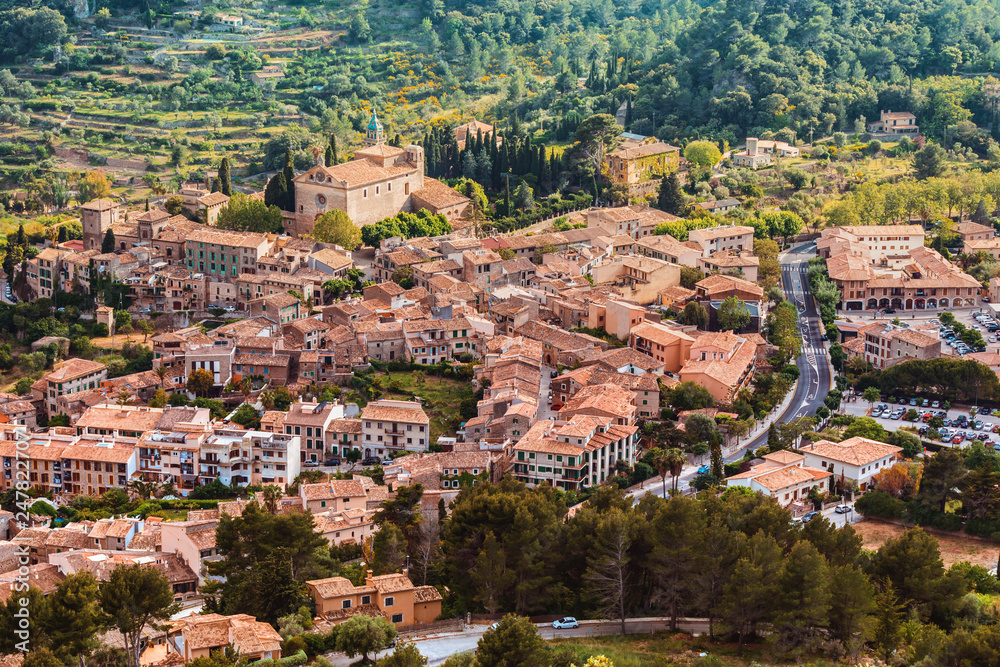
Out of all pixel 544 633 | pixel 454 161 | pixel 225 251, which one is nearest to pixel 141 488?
pixel 225 251

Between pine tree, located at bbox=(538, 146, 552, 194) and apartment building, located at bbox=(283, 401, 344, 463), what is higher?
pine tree, located at bbox=(538, 146, 552, 194)

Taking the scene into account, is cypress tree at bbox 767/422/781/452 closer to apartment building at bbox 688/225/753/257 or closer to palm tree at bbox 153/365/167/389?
apartment building at bbox 688/225/753/257

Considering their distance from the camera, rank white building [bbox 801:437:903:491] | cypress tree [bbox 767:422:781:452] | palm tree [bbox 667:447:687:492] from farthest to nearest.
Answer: cypress tree [bbox 767:422:781:452]
white building [bbox 801:437:903:491]
palm tree [bbox 667:447:687:492]

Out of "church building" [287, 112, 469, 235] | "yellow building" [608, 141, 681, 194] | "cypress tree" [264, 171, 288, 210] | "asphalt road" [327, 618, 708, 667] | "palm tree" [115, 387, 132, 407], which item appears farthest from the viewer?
"yellow building" [608, 141, 681, 194]

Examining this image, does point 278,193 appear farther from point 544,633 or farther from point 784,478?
point 544,633

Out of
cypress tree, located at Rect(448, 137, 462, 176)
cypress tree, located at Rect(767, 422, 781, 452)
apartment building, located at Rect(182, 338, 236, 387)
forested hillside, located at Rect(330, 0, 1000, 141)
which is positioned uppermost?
forested hillside, located at Rect(330, 0, 1000, 141)

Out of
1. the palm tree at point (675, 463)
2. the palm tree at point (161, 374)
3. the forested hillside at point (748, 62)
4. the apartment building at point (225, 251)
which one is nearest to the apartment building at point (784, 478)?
the palm tree at point (675, 463)

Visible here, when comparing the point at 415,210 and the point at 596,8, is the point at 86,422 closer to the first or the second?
the point at 415,210

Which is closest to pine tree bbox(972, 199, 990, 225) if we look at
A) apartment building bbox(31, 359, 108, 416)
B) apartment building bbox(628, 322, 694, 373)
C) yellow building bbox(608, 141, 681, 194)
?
yellow building bbox(608, 141, 681, 194)
